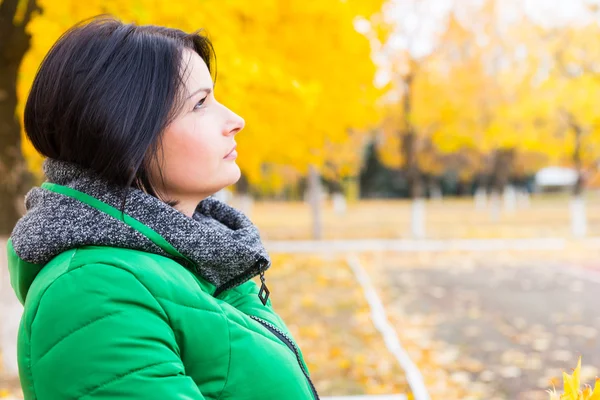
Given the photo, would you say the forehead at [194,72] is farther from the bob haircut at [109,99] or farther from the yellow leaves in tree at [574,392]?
the yellow leaves in tree at [574,392]

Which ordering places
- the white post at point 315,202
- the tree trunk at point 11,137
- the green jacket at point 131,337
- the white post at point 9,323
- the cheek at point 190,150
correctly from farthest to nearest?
the white post at point 315,202 < the white post at point 9,323 < the tree trunk at point 11,137 < the cheek at point 190,150 < the green jacket at point 131,337

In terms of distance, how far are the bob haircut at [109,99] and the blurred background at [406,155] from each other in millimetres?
533

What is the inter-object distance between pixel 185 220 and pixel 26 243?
28 cm

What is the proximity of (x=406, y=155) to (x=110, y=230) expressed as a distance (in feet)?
72.5

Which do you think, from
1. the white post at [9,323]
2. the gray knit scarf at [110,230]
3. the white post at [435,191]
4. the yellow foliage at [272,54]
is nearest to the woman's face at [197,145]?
the gray knit scarf at [110,230]

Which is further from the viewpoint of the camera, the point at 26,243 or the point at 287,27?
the point at 287,27

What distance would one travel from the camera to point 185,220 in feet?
3.70

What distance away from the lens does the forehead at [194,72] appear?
1.19 metres

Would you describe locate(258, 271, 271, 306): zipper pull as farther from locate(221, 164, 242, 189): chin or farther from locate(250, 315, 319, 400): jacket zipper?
locate(221, 164, 242, 189): chin

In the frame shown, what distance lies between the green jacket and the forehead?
35cm

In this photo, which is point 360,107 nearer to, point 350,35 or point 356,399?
point 350,35

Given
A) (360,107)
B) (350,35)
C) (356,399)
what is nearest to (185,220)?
(356,399)

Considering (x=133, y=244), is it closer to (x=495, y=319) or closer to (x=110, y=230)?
(x=110, y=230)

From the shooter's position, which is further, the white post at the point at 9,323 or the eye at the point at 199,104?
the white post at the point at 9,323
